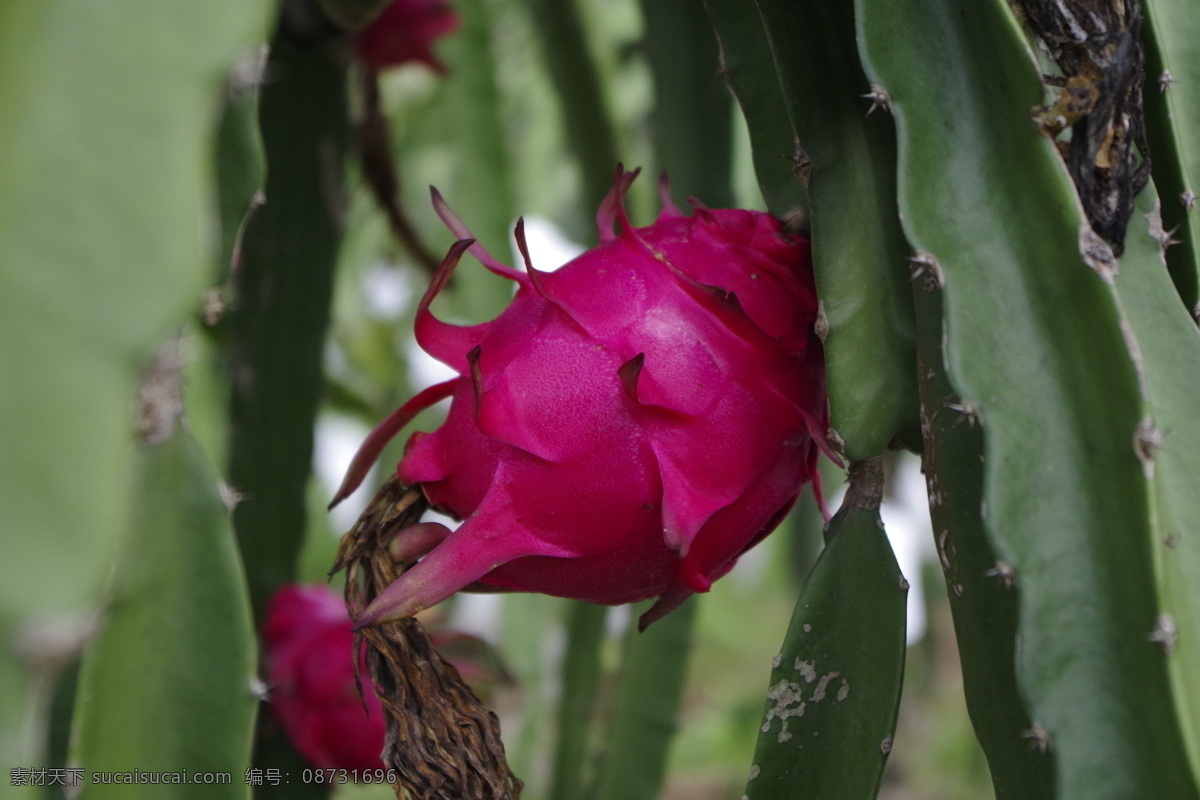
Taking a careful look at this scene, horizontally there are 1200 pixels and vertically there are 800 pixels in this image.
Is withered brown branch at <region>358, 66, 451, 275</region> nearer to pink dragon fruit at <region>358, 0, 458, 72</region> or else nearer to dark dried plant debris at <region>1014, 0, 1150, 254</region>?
pink dragon fruit at <region>358, 0, 458, 72</region>

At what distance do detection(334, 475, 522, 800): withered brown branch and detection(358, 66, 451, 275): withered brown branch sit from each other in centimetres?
57

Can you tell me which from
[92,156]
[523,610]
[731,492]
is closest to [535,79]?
[523,610]

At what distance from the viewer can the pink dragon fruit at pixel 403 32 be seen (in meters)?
1.03

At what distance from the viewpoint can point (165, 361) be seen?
24.5 inches

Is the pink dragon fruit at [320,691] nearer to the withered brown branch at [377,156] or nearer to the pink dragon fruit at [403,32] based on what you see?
the withered brown branch at [377,156]

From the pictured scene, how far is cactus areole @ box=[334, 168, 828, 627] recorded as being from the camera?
485 mm

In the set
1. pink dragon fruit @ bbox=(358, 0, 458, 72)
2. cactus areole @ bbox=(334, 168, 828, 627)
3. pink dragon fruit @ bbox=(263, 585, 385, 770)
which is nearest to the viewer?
cactus areole @ bbox=(334, 168, 828, 627)

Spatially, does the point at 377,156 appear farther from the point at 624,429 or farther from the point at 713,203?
the point at 624,429

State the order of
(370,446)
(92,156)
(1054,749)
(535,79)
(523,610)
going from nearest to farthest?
(92,156) < (1054,749) < (370,446) < (523,610) < (535,79)

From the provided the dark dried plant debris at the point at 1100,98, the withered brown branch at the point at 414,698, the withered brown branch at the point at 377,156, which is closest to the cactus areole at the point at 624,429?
the withered brown branch at the point at 414,698

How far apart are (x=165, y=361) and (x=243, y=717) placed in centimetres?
22

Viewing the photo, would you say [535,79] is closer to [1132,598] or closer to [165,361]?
[165,361]

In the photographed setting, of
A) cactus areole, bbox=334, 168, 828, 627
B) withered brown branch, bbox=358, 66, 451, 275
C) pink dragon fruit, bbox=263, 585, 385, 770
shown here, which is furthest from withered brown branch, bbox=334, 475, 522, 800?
withered brown branch, bbox=358, 66, 451, 275

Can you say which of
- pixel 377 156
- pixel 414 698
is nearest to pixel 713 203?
pixel 377 156
